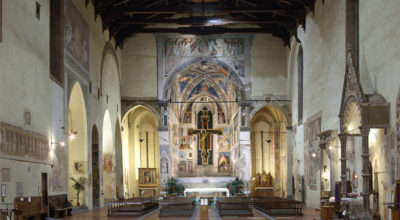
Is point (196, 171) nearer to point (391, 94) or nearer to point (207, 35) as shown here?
point (207, 35)

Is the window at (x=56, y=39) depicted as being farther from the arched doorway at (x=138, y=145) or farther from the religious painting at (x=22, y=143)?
the arched doorway at (x=138, y=145)

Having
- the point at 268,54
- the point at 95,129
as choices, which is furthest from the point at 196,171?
the point at 95,129

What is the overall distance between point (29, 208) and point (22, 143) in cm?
207

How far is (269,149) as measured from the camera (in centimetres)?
4041

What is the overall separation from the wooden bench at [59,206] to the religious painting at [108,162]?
30.1 feet

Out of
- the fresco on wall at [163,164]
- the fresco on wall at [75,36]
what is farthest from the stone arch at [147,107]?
the fresco on wall at [75,36]

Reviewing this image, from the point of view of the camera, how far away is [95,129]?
25.9 metres

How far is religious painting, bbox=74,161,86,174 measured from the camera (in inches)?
933

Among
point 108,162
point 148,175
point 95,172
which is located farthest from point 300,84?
point 148,175

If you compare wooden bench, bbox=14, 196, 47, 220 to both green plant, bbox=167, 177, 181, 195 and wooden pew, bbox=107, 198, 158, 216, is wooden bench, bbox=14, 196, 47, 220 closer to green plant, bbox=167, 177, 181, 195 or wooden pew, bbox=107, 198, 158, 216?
wooden pew, bbox=107, 198, 158, 216

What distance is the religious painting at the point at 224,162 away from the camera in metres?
43.7

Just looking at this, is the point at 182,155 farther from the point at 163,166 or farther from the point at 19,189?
the point at 19,189

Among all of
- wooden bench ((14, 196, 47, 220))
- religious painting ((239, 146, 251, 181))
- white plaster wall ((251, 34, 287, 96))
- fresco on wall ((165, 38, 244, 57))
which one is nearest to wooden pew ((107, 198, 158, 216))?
wooden bench ((14, 196, 47, 220))

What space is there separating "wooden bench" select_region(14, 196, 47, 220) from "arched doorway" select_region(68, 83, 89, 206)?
5.71 meters
